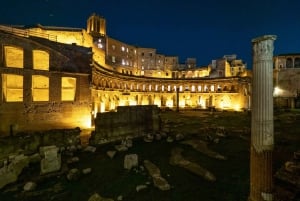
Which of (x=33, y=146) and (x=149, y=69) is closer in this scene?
(x=33, y=146)

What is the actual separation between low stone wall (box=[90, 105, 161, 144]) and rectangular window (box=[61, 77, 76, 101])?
322 inches

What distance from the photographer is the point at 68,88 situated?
72.7 ft

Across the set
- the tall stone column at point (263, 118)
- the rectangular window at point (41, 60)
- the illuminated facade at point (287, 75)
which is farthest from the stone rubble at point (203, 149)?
the illuminated facade at point (287, 75)

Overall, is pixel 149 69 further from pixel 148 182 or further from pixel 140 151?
pixel 148 182

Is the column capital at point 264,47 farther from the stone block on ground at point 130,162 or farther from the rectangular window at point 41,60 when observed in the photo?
the rectangular window at point 41,60

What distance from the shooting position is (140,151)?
12562 millimetres

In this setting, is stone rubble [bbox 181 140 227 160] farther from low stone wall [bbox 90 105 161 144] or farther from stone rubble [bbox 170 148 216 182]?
low stone wall [bbox 90 105 161 144]

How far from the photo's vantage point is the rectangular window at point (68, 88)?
71.6 feet

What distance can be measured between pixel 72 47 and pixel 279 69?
48850 mm

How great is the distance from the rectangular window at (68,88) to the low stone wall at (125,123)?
8.18m

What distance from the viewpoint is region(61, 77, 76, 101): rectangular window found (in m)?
21.8

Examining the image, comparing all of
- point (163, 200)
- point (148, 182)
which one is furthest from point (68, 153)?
point (163, 200)

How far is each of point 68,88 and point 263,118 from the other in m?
21.2

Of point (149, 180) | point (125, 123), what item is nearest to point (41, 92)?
Answer: point (125, 123)
